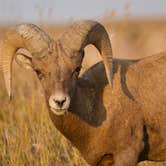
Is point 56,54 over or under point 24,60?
over

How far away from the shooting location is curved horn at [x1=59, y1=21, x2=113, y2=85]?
8742mm

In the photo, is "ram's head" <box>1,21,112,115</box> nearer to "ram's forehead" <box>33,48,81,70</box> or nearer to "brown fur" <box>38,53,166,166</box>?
"ram's forehead" <box>33,48,81,70</box>

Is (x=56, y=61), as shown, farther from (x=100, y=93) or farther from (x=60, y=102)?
(x=100, y=93)

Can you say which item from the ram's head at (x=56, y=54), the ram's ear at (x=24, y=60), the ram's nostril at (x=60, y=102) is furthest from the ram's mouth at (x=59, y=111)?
the ram's ear at (x=24, y=60)

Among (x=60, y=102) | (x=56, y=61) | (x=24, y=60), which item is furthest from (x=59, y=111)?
(x=24, y=60)

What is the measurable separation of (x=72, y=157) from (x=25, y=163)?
76cm

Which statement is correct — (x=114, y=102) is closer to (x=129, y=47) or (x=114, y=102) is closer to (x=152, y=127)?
(x=152, y=127)

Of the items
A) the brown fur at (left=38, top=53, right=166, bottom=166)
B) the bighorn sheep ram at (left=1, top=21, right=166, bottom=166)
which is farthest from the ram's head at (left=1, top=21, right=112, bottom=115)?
the brown fur at (left=38, top=53, right=166, bottom=166)

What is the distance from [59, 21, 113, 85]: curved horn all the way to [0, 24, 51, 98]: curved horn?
0.28 meters

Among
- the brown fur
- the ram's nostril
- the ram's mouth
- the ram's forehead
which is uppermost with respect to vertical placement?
the ram's forehead

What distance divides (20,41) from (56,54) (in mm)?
712

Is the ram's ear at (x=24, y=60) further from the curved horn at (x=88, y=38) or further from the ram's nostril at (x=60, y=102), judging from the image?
the ram's nostril at (x=60, y=102)

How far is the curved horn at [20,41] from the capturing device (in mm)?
8711

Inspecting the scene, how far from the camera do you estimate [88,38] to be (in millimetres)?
9031
